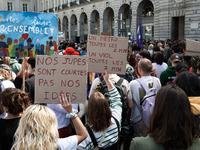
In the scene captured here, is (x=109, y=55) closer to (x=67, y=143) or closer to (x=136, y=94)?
(x=136, y=94)

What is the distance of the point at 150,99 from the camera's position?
3.08 m

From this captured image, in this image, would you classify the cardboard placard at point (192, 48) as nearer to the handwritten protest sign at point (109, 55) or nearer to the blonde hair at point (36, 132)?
the handwritten protest sign at point (109, 55)

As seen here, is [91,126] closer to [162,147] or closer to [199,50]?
[162,147]

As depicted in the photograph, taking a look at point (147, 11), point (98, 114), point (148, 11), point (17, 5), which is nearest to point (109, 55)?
point (98, 114)

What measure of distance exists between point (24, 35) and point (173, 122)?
3484 millimetres

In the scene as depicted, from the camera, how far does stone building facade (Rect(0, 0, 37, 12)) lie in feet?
184

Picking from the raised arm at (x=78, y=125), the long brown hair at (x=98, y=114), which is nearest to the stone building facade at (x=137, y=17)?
the long brown hair at (x=98, y=114)

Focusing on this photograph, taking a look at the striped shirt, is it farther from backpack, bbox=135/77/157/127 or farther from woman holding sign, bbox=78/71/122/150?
backpack, bbox=135/77/157/127

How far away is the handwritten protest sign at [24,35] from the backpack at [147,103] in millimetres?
2029

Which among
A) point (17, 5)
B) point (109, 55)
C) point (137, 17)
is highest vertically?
point (17, 5)

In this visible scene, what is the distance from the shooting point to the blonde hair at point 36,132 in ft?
5.57

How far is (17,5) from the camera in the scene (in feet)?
191

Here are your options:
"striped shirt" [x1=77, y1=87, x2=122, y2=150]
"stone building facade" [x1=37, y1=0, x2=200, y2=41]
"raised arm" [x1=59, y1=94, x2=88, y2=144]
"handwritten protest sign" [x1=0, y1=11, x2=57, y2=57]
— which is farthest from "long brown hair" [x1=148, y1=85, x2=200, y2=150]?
"stone building facade" [x1=37, y1=0, x2=200, y2=41]

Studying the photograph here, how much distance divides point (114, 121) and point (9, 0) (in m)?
62.5
